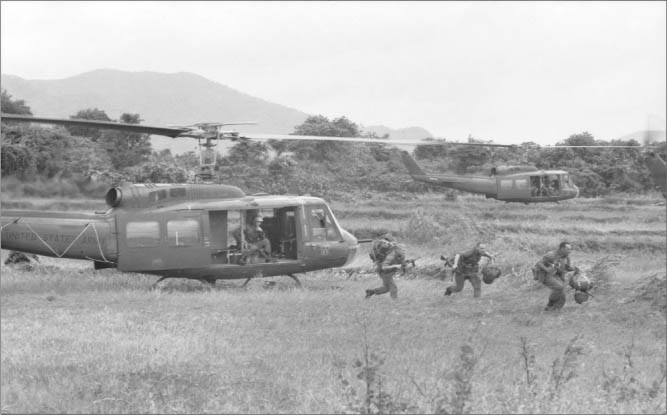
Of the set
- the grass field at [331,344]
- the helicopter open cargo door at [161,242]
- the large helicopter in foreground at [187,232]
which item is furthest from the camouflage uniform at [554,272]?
the helicopter open cargo door at [161,242]

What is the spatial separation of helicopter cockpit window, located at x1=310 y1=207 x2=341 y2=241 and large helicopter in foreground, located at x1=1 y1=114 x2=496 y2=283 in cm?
2

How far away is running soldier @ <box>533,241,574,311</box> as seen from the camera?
1500 centimetres

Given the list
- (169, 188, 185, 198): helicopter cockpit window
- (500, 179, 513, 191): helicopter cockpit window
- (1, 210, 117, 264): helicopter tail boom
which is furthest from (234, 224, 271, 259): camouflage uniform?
(500, 179, 513, 191): helicopter cockpit window

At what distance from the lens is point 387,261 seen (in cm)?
1641

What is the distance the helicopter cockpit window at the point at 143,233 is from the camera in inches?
642

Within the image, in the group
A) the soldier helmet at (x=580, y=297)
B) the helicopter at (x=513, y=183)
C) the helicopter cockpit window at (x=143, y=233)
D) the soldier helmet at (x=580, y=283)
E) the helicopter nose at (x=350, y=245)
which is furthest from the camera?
the helicopter at (x=513, y=183)

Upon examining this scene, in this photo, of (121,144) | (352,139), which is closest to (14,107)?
(121,144)

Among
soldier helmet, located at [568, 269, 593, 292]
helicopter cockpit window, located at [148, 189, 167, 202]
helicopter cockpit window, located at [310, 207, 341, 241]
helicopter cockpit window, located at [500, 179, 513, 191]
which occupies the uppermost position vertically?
helicopter cockpit window, located at [148, 189, 167, 202]

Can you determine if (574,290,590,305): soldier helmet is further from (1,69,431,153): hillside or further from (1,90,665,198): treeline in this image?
(1,69,431,153): hillside

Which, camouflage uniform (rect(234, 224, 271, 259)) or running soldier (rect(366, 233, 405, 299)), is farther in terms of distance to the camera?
camouflage uniform (rect(234, 224, 271, 259))

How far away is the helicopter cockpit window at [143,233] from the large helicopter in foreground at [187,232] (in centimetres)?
2

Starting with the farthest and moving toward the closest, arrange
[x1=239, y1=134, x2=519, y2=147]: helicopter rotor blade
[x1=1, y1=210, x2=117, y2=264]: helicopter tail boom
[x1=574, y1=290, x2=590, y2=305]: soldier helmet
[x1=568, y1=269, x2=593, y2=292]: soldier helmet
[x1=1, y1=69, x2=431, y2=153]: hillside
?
[x1=1, y1=69, x2=431, y2=153]: hillside → [x1=1, y1=210, x2=117, y2=264]: helicopter tail boom → [x1=574, y1=290, x2=590, y2=305]: soldier helmet → [x1=568, y1=269, x2=593, y2=292]: soldier helmet → [x1=239, y1=134, x2=519, y2=147]: helicopter rotor blade

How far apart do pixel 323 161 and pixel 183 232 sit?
27108 mm

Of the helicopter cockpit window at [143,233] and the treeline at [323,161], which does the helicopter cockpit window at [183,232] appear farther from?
the treeline at [323,161]
